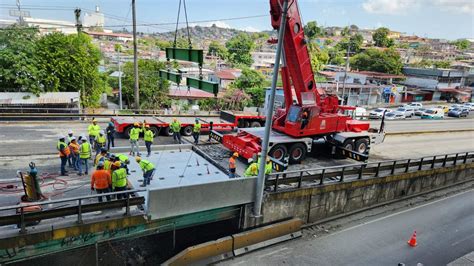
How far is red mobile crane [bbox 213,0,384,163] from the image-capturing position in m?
14.4

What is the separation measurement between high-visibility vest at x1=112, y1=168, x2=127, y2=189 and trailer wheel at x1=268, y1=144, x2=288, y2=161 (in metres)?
7.29

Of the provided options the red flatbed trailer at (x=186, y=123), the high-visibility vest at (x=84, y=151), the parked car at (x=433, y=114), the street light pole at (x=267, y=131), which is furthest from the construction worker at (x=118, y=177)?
the parked car at (x=433, y=114)

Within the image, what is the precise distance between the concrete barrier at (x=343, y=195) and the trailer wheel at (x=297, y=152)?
3032 mm

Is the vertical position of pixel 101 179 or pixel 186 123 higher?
pixel 101 179

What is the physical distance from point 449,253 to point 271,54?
116m

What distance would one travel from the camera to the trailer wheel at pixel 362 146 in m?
17.5

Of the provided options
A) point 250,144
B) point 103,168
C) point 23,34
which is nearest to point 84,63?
point 23,34

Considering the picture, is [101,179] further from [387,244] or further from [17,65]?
[17,65]

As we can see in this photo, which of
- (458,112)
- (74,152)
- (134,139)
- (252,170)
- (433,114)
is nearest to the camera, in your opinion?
(252,170)

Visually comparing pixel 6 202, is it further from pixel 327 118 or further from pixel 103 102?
pixel 103 102

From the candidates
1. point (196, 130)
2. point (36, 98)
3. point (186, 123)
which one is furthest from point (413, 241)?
point (36, 98)

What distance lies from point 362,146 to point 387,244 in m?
7.06

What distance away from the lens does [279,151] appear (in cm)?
1512

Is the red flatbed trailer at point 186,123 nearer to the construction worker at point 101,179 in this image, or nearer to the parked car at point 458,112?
the construction worker at point 101,179
